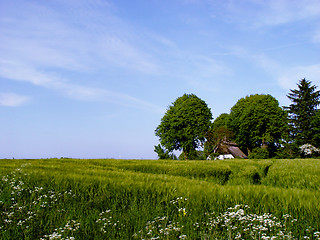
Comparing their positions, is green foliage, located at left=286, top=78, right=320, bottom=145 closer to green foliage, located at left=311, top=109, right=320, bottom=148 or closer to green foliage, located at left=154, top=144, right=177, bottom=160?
green foliage, located at left=311, top=109, right=320, bottom=148

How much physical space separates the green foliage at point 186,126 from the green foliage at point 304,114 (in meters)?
23.9

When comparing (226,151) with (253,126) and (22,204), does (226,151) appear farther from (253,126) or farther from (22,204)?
(22,204)

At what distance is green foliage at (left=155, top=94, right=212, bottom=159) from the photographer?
153ft

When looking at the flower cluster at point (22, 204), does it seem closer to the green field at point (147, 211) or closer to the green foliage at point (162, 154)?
the green field at point (147, 211)

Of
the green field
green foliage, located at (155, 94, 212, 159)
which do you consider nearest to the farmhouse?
green foliage, located at (155, 94, 212, 159)

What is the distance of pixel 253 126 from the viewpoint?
55.8 metres

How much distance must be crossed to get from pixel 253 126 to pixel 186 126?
62.8 feet

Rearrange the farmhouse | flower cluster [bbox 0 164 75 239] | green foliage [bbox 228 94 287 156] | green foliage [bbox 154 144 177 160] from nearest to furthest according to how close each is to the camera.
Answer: flower cluster [bbox 0 164 75 239]
green foliage [bbox 154 144 177 160]
green foliage [bbox 228 94 287 156]
the farmhouse

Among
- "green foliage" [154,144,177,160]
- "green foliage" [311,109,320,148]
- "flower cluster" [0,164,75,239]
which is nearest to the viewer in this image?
"flower cluster" [0,164,75,239]

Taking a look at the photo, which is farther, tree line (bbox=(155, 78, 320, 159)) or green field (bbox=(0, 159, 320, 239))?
tree line (bbox=(155, 78, 320, 159))

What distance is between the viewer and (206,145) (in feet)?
152

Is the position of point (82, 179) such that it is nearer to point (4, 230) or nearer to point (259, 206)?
point (4, 230)

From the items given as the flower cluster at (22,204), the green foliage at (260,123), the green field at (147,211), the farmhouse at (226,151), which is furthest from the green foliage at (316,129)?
the flower cluster at (22,204)

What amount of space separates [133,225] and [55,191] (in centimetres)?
290
